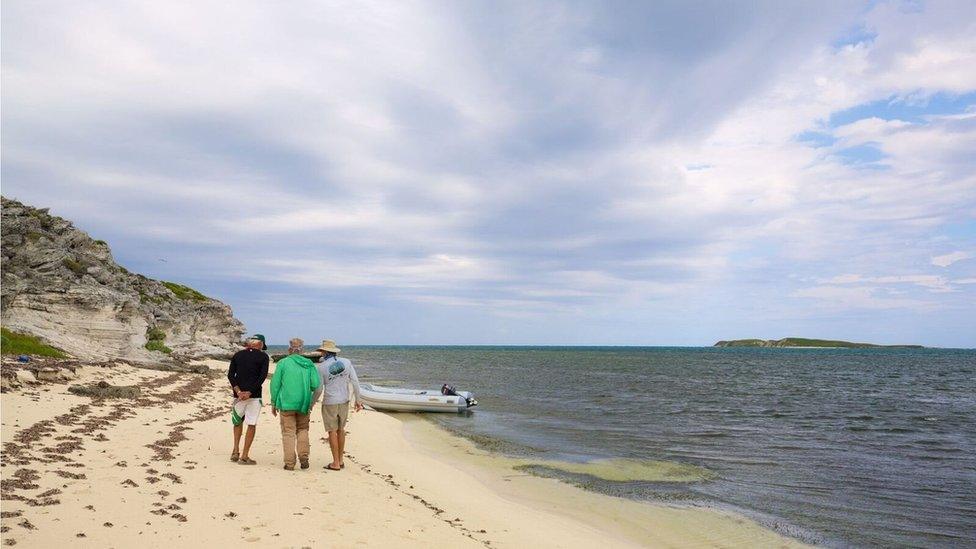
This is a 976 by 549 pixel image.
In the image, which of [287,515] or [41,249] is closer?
[287,515]

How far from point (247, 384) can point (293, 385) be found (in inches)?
34.5

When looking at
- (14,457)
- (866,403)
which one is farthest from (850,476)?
(866,403)

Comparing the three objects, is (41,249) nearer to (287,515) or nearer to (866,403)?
(287,515)

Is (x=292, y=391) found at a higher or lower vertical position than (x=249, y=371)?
lower

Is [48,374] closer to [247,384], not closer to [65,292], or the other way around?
[247,384]

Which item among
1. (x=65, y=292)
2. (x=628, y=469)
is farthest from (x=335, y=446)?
(x=65, y=292)

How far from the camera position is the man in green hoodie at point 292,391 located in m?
9.54

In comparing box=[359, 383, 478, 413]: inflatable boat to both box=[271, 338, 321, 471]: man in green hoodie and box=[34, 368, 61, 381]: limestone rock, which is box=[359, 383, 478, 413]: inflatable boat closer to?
box=[34, 368, 61, 381]: limestone rock

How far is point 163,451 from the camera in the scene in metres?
9.82

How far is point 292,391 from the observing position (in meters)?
9.55

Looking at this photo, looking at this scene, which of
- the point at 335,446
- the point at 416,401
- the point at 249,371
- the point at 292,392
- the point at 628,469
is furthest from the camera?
the point at 416,401

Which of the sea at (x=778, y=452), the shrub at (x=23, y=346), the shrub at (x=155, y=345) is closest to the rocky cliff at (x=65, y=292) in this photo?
the shrub at (x=23, y=346)

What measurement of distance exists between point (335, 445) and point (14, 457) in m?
4.58

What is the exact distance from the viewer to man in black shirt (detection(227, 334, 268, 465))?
9.73 metres
